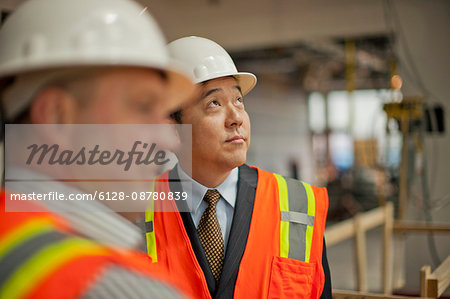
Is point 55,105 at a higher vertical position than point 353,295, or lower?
higher

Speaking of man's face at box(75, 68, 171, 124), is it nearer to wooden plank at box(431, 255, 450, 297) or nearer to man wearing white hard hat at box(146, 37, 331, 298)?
man wearing white hard hat at box(146, 37, 331, 298)

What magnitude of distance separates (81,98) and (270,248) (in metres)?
1.15

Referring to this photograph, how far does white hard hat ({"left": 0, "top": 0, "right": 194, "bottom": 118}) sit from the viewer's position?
857mm

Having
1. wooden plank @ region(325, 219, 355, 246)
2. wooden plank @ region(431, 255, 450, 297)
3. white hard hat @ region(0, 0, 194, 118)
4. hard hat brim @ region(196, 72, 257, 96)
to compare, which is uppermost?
hard hat brim @ region(196, 72, 257, 96)

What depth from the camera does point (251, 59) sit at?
46.3 ft

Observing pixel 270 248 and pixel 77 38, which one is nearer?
pixel 77 38

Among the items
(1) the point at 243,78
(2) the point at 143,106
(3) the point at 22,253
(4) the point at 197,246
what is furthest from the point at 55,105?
(1) the point at 243,78

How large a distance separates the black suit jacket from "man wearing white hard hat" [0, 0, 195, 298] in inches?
35.7

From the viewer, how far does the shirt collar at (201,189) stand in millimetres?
1931

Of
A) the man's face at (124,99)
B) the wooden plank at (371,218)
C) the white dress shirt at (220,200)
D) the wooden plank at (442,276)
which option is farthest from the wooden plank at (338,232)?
the man's face at (124,99)

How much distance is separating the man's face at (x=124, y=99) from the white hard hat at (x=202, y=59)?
3.00 feet

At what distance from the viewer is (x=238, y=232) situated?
1.83m

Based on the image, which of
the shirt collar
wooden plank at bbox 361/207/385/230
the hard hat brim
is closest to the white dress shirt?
the shirt collar

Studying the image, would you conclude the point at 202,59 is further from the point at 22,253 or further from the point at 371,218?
the point at 371,218
